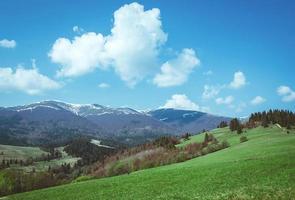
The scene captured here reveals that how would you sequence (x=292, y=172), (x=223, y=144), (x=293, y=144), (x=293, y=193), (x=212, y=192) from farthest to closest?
(x=223, y=144), (x=293, y=144), (x=292, y=172), (x=212, y=192), (x=293, y=193)

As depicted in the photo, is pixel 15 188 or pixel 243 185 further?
pixel 15 188

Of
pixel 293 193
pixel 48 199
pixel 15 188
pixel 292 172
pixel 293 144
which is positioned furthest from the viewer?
pixel 15 188

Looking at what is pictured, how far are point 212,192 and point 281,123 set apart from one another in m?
105

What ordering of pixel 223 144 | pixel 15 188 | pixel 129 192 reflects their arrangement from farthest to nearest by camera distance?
1. pixel 223 144
2. pixel 15 188
3. pixel 129 192

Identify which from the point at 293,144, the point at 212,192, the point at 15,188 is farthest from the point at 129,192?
the point at 15,188

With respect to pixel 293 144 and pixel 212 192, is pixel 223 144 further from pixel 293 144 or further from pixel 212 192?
pixel 212 192

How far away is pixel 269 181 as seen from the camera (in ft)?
141

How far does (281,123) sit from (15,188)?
90142 millimetres

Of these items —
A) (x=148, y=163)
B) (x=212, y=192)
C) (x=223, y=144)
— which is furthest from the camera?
(x=148, y=163)

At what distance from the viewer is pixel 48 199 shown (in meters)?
56.5

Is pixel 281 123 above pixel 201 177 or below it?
above

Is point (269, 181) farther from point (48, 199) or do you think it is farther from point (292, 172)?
point (48, 199)

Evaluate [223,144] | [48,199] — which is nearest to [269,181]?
[48,199]

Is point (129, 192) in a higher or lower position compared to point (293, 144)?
lower
